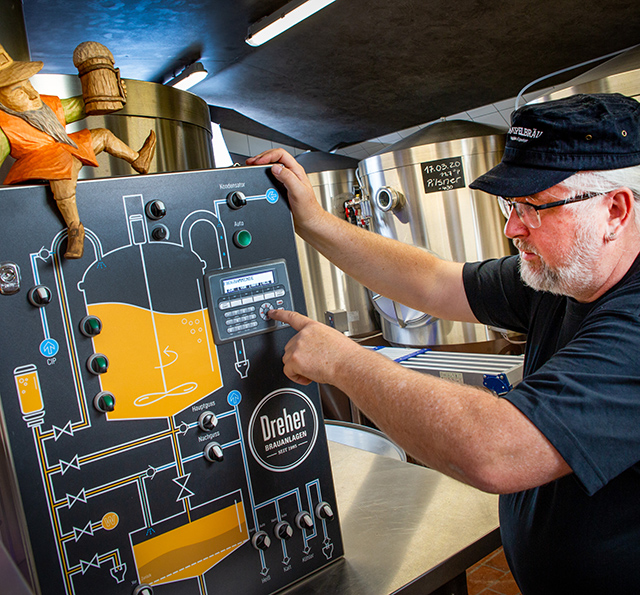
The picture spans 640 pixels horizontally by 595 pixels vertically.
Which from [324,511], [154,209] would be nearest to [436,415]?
[324,511]

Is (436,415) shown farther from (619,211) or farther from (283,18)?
(283,18)

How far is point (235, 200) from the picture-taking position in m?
0.85

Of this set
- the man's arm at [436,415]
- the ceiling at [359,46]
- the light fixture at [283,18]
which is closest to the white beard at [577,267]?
the man's arm at [436,415]

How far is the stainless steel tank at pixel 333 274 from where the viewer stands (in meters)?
3.96

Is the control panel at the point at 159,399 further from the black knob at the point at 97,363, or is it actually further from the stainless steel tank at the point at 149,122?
the stainless steel tank at the point at 149,122

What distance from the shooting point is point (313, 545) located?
2.98ft

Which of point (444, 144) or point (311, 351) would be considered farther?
point (444, 144)

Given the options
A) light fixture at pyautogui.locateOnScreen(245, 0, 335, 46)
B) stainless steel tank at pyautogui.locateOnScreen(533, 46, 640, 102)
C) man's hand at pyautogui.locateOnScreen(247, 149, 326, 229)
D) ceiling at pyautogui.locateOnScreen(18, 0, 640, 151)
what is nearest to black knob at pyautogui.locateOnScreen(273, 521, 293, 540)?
man's hand at pyautogui.locateOnScreen(247, 149, 326, 229)

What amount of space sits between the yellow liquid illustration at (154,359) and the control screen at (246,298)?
0.03 m

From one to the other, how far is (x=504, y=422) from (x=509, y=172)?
474 millimetres

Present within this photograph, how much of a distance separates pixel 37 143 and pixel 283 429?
21.7 inches

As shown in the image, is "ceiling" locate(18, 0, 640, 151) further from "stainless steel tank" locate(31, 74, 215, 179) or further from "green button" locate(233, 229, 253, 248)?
"green button" locate(233, 229, 253, 248)

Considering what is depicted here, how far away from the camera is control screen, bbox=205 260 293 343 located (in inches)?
32.6

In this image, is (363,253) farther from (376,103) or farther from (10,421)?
(376,103)
